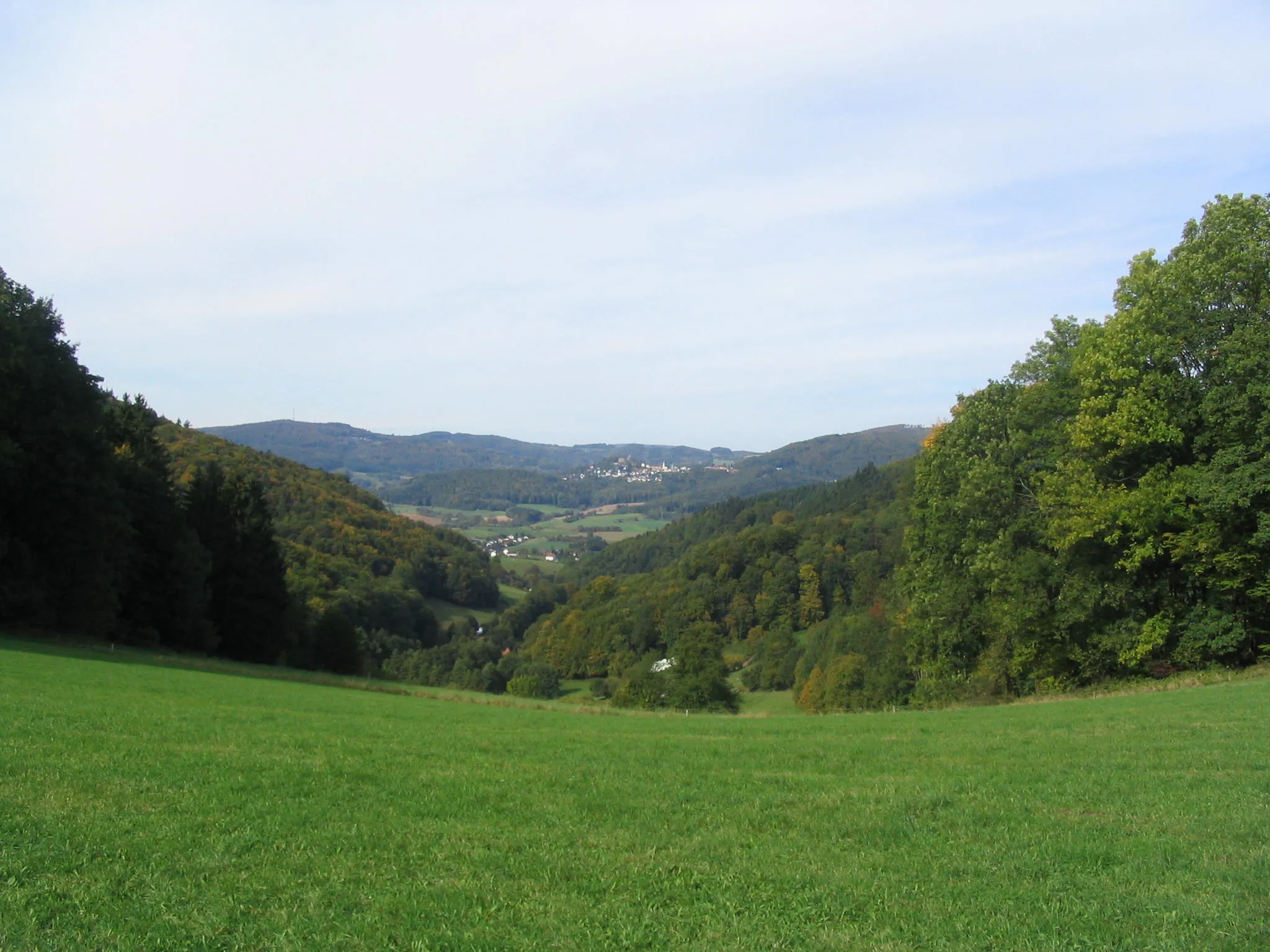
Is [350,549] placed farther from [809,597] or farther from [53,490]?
[53,490]

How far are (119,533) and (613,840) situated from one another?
38918mm

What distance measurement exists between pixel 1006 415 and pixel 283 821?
33988mm

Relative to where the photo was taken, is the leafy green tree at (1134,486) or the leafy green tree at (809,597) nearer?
the leafy green tree at (1134,486)

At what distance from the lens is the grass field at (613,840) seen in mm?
6273

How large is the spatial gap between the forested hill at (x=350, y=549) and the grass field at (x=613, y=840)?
2397 inches

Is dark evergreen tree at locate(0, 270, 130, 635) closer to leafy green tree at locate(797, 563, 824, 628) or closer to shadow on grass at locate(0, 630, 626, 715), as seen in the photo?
shadow on grass at locate(0, 630, 626, 715)

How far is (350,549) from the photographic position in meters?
105

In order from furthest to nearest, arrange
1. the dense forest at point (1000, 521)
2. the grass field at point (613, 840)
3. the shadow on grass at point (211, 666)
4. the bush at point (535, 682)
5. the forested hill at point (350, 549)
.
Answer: the forested hill at point (350, 549), the bush at point (535, 682), the shadow on grass at point (211, 666), the dense forest at point (1000, 521), the grass field at point (613, 840)

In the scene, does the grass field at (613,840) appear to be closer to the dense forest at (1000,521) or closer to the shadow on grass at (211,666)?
the dense forest at (1000,521)

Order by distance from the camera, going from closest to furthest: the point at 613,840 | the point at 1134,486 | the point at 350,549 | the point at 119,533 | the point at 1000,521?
1. the point at 613,840
2. the point at 1134,486
3. the point at 1000,521
4. the point at 119,533
5. the point at 350,549

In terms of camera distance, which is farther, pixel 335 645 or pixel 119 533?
pixel 335 645

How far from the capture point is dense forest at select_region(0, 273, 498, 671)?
35344 millimetres

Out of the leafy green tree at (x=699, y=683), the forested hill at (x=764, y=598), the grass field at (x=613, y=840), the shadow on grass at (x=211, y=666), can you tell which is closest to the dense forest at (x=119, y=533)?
the shadow on grass at (x=211, y=666)

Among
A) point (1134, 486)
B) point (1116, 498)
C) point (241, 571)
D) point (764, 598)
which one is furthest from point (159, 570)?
point (764, 598)
